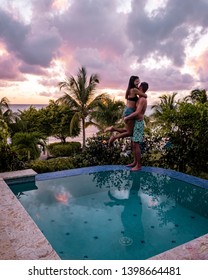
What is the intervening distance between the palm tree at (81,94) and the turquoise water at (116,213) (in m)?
11.1

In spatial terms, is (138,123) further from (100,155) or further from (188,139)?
(100,155)

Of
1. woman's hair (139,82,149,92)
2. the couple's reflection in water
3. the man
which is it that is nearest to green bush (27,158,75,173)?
the couple's reflection in water

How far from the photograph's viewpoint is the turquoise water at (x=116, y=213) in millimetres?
3824

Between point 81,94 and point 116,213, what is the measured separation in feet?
44.1

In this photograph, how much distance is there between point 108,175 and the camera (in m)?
7.02

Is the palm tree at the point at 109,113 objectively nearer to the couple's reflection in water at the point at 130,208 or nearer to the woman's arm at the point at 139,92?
the couple's reflection in water at the point at 130,208

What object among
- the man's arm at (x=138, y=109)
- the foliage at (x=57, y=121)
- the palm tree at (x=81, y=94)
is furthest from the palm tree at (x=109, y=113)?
the man's arm at (x=138, y=109)

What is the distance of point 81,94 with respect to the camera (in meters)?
17.5

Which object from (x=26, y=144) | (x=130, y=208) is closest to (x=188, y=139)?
(x=130, y=208)

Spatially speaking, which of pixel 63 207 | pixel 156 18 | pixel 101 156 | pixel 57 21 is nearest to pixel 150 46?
pixel 156 18

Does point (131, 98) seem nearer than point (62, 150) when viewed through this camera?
Yes

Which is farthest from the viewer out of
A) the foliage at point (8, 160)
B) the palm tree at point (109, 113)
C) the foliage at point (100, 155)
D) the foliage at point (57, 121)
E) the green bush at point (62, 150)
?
the foliage at point (57, 121)

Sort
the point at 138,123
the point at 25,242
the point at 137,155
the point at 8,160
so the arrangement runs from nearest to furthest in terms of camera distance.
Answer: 1. the point at 25,242
2. the point at 138,123
3. the point at 8,160
4. the point at 137,155
